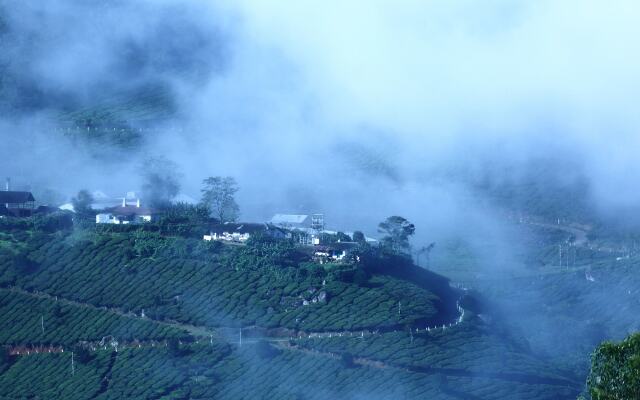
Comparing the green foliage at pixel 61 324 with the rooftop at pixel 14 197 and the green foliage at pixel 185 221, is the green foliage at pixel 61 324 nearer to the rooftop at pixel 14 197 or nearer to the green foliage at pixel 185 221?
the green foliage at pixel 185 221

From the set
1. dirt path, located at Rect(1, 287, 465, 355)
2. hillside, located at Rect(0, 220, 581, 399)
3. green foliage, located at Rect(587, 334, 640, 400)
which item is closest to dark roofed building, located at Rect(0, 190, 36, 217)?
hillside, located at Rect(0, 220, 581, 399)

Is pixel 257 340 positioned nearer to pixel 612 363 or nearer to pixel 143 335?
pixel 143 335

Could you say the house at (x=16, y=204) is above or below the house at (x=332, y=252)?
above

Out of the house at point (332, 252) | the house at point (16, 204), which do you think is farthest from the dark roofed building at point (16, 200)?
the house at point (332, 252)

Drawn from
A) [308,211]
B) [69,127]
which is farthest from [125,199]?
[69,127]

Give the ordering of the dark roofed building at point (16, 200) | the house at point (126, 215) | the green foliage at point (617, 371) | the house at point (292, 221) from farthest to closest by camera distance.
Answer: the house at point (292, 221) → the dark roofed building at point (16, 200) → the house at point (126, 215) → the green foliage at point (617, 371)

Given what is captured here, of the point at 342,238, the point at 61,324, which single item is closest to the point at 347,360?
the point at 61,324

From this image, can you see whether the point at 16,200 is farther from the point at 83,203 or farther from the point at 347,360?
the point at 347,360
